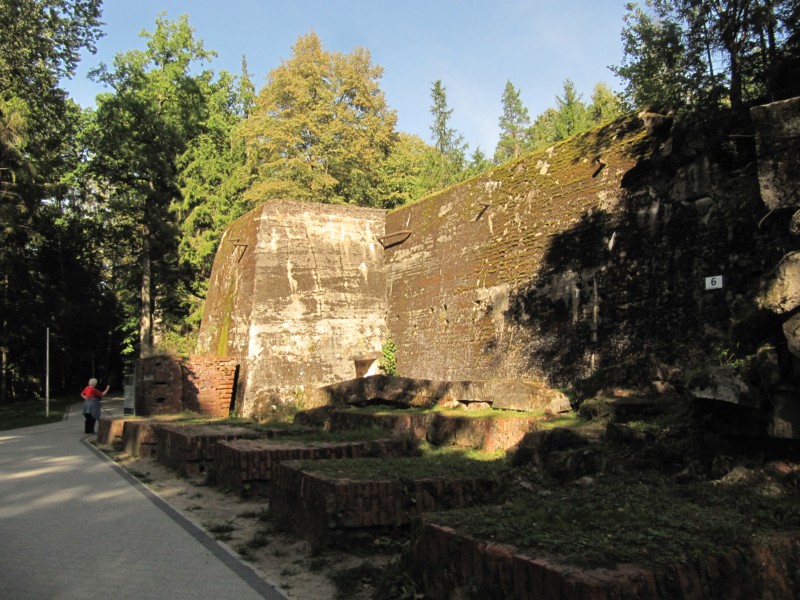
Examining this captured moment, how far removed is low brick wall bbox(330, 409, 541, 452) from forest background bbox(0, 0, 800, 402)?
15001mm

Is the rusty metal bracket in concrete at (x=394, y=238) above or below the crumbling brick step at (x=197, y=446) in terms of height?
above

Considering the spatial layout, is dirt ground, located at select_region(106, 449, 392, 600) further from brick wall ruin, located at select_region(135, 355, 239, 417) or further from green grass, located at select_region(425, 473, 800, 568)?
brick wall ruin, located at select_region(135, 355, 239, 417)

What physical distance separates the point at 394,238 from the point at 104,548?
549 inches

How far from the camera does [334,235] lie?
18719 millimetres

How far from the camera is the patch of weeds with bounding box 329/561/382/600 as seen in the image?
409 centimetres

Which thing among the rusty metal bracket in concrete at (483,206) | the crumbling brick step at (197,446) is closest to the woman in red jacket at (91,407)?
the crumbling brick step at (197,446)

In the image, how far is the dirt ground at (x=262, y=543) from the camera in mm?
4301

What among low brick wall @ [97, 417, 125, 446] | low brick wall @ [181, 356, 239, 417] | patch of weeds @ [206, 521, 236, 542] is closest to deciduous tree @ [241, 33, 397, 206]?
low brick wall @ [181, 356, 239, 417]

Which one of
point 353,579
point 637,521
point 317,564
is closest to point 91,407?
point 317,564

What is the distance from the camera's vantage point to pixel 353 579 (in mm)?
4262

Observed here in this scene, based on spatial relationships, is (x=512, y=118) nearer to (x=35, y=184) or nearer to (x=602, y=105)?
(x=602, y=105)

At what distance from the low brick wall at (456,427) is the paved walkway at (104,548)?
144 inches

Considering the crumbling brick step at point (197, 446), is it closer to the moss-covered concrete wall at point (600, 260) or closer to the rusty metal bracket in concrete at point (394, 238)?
the moss-covered concrete wall at point (600, 260)

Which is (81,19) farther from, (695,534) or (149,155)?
(695,534)
